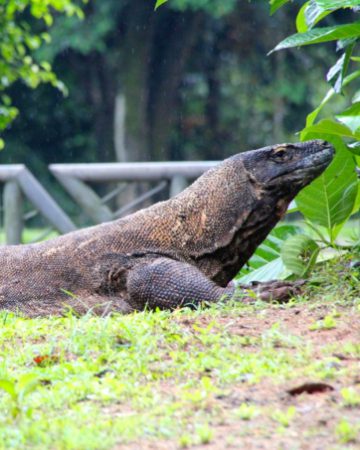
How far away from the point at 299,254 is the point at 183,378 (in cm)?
234

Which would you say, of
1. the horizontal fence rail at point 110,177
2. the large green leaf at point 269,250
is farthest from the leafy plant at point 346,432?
the horizontal fence rail at point 110,177

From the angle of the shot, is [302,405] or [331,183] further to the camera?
[331,183]

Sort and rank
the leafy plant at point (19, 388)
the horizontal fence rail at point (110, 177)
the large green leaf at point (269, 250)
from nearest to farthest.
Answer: the leafy plant at point (19, 388)
the large green leaf at point (269, 250)
the horizontal fence rail at point (110, 177)

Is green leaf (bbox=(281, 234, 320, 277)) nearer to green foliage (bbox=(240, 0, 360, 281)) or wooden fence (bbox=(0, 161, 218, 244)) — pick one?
green foliage (bbox=(240, 0, 360, 281))

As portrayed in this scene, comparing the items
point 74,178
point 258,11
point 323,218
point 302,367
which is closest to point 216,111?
point 258,11

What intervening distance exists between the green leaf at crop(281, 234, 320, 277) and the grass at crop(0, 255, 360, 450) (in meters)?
1.04

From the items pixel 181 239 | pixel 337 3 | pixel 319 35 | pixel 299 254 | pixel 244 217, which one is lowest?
pixel 299 254

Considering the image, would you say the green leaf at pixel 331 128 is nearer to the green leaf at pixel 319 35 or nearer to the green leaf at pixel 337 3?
the green leaf at pixel 319 35

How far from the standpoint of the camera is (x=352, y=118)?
17.2ft

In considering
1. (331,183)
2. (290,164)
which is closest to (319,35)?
(290,164)

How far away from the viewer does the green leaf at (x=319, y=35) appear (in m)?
4.50

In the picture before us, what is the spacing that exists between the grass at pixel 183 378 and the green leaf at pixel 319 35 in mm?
1190

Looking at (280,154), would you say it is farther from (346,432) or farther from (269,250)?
(346,432)

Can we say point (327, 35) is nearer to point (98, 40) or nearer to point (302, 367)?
point (302, 367)
